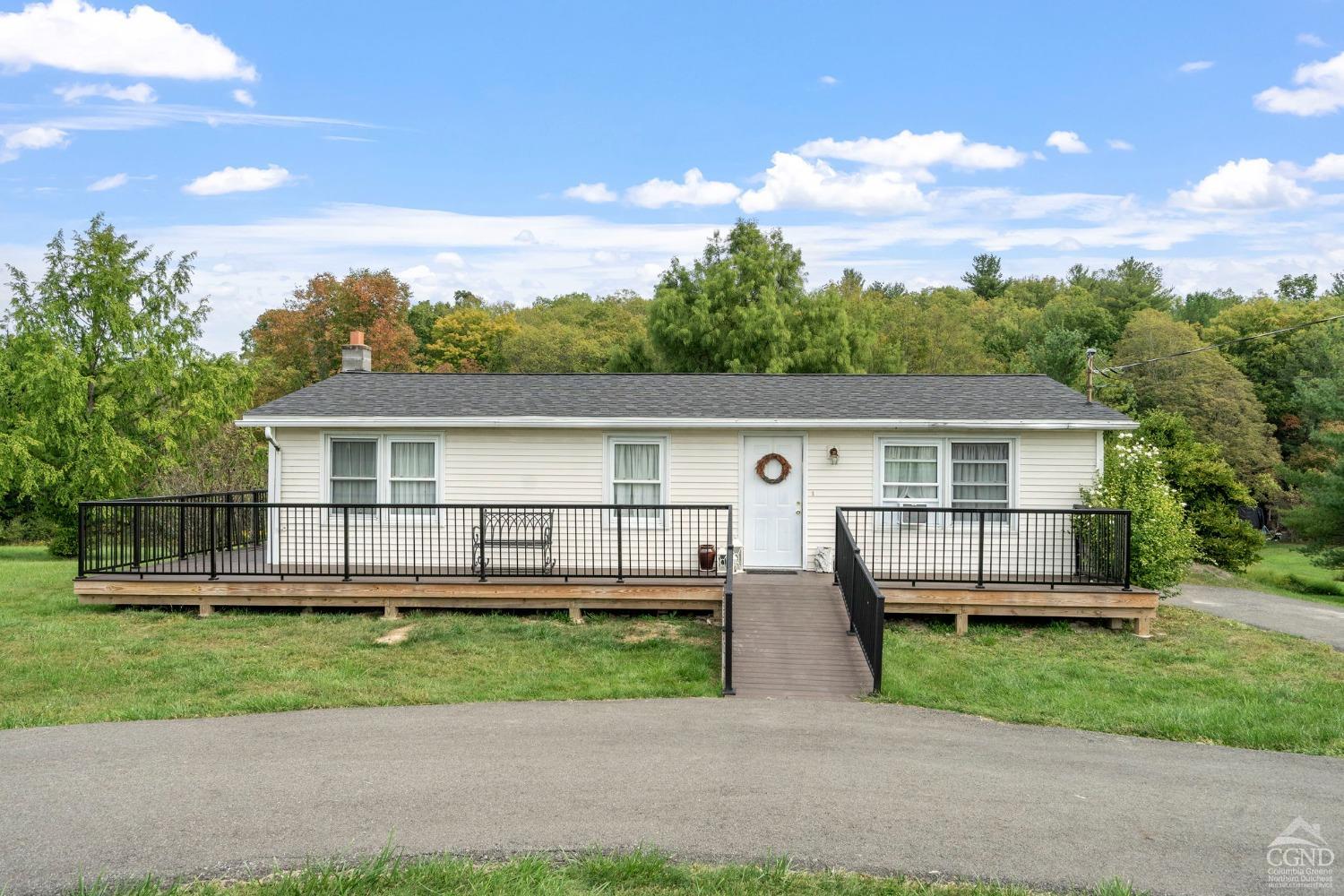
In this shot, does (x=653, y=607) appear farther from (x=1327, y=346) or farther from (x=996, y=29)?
(x=1327, y=346)

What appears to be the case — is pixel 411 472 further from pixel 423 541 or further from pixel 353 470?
pixel 423 541

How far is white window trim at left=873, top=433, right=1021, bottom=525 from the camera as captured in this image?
42.8 ft

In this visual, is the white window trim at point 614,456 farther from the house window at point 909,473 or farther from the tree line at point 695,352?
the tree line at point 695,352

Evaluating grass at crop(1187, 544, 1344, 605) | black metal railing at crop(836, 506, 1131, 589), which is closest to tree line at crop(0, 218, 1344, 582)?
grass at crop(1187, 544, 1344, 605)

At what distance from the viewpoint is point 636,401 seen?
13977mm

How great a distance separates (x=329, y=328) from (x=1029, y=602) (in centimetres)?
3560

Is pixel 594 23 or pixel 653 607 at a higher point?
pixel 594 23

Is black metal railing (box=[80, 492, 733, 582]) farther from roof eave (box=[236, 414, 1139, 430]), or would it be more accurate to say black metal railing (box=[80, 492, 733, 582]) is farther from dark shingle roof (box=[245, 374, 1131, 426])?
dark shingle roof (box=[245, 374, 1131, 426])

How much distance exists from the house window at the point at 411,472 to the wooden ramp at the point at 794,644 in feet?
15.5

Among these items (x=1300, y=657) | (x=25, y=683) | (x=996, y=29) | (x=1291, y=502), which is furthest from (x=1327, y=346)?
(x=25, y=683)

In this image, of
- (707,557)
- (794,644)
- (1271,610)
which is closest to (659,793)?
(794,644)

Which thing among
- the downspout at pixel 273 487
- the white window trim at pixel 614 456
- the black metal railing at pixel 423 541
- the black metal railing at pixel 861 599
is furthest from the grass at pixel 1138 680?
the downspout at pixel 273 487

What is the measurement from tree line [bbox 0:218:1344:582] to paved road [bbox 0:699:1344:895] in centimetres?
841

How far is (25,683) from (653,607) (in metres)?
6.52
